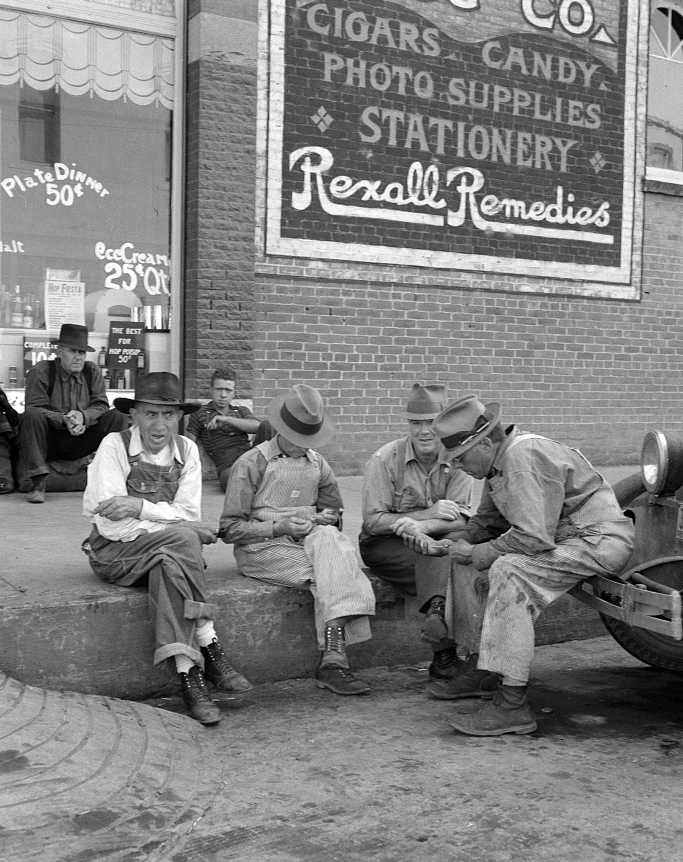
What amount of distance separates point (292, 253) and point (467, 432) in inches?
222

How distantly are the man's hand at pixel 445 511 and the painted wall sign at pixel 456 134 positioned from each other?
4901 millimetres

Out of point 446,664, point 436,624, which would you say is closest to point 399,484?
point 436,624

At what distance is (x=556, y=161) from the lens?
11.4m

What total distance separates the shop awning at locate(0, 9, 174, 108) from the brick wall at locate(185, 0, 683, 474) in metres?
0.34

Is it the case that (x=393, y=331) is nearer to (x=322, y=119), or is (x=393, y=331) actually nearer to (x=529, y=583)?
(x=322, y=119)

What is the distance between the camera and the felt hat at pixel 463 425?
477 cm

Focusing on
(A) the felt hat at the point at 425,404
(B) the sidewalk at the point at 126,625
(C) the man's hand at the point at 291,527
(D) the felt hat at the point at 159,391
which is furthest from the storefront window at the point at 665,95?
(D) the felt hat at the point at 159,391

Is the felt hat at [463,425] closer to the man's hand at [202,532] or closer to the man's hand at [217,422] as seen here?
the man's hand at [202,532]

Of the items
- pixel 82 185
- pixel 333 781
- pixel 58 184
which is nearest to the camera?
pixel 333 781

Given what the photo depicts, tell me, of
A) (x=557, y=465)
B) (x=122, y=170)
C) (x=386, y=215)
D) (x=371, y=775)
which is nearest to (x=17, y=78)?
(x=122, y=170)

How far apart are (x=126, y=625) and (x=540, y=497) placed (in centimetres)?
198

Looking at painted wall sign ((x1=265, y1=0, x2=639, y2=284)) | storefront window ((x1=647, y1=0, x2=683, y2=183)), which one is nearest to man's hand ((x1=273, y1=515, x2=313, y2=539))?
painted wall sign ((x1=265, y1=0, x2=639, y2=284))

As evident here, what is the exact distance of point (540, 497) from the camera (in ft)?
15.6

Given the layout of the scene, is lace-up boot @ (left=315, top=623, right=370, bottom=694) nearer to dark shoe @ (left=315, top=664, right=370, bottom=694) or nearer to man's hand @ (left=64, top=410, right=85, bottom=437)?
dark shoe @ (left=315, top=664, right=370, bottom=694)
